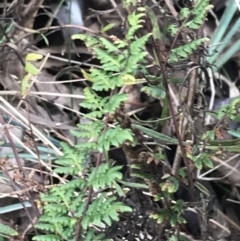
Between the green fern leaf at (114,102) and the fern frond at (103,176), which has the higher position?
the green fern leaf at (114,102)

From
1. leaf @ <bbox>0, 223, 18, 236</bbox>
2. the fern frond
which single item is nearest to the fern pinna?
the fern frond

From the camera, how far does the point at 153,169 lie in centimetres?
81

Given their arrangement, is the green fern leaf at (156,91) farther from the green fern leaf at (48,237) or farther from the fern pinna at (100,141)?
the green fern leaf at (48,237)

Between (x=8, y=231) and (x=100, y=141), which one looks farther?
(x=8, y=231)

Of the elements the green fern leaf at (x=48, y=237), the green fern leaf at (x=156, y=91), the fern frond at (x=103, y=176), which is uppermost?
the green fern leaf at (x=156, y=91)

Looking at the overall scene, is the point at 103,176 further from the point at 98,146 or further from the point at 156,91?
the point at 156,91

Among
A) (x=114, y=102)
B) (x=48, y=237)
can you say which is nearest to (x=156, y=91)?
(x=114, y=102)

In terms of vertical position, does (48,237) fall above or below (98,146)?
below

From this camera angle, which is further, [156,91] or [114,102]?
[156,91]

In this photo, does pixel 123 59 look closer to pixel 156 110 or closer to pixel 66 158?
pixel 66 158

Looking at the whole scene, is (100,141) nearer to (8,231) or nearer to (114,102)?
(114,102)

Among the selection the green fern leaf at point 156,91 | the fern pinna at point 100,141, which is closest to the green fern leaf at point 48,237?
the fern pinna at point 100,141

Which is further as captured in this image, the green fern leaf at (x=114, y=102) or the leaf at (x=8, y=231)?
the leaf at (x=8, y=231)

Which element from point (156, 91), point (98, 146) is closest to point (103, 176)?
point (98, 146)
